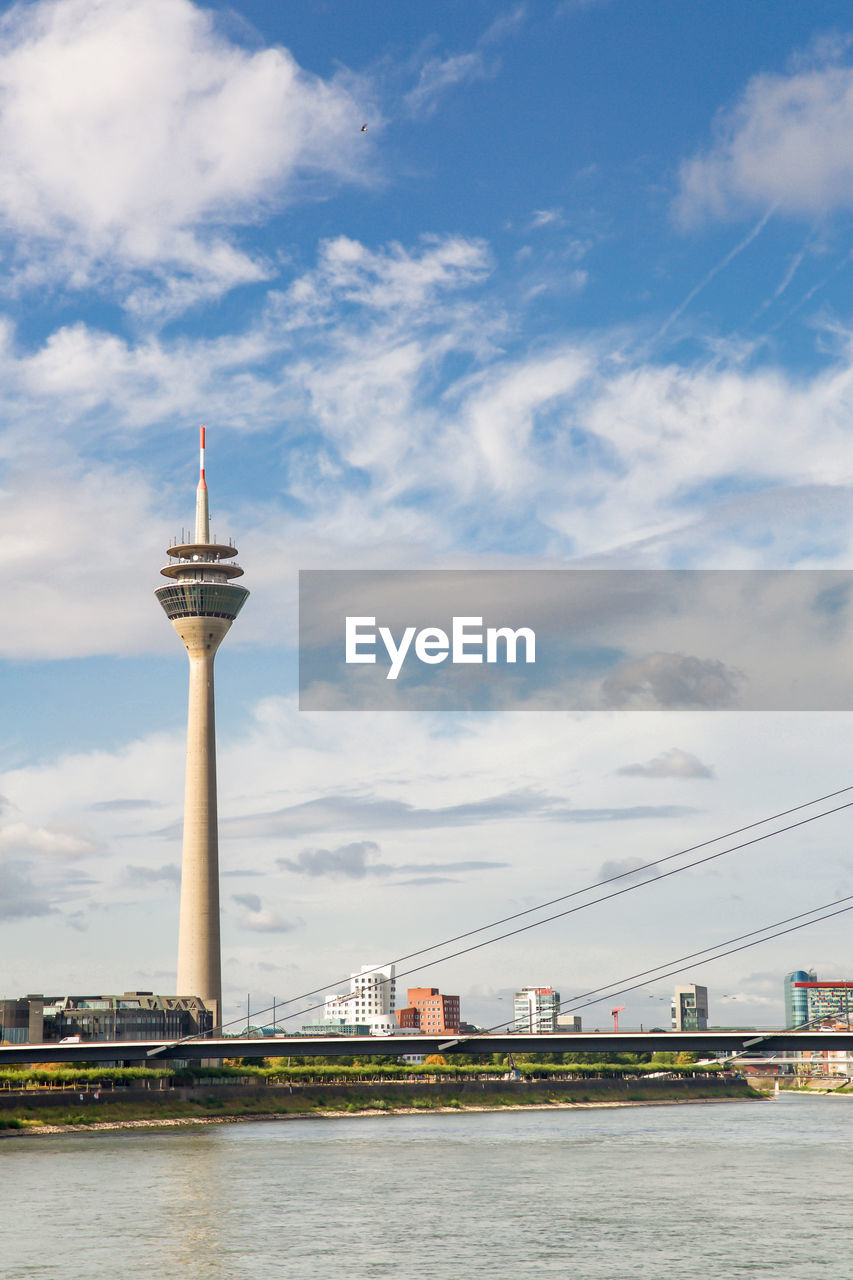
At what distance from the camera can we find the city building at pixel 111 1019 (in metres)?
136

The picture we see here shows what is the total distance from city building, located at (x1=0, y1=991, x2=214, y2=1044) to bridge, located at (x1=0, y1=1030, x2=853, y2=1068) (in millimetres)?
48050

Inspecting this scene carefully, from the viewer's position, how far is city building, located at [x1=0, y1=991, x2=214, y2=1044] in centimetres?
13612

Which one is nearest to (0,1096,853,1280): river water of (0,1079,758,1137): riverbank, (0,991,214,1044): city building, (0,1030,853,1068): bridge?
(0,1030,853,1068): bridge

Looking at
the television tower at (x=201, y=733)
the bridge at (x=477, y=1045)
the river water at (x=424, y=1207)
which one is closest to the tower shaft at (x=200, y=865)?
the television tower at (x=201, y=733)

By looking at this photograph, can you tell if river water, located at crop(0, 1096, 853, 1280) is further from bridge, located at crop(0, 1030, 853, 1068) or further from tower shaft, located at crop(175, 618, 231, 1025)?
tower shaft, located at crop(175, 618, 231, 1025)

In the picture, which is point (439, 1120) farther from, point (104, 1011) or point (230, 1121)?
point (104, 1011)

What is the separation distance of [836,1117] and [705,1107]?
66.4 feet

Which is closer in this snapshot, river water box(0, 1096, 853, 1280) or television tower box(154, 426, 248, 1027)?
river water box(0, 1096, 853, 1280)

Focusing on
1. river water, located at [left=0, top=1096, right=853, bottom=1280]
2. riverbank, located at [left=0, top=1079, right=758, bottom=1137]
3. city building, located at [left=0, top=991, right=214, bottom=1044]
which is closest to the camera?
river water, located at [left=0, top=1096, right=853, bottom=1280]

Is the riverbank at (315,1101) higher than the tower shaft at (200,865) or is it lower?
lower

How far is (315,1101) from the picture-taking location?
356 feet

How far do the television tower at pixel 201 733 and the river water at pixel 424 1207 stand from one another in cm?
5886

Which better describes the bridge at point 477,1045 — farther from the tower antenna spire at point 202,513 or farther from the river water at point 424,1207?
the tower antenna spire at point 202,513

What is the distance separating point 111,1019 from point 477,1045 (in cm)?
6635
